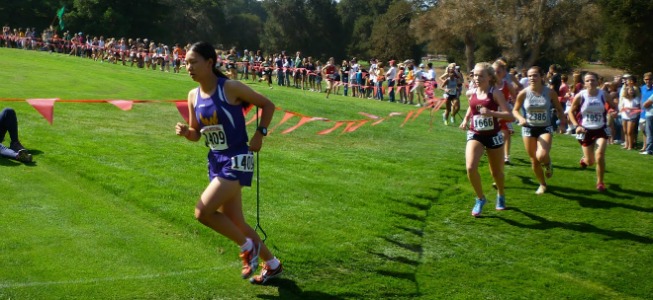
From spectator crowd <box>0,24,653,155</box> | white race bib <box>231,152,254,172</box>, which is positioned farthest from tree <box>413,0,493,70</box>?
white race bib <box>231,152,254,172</box>

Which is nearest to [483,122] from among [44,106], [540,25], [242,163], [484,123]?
[484,123]

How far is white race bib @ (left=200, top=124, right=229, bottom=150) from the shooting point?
245 inches

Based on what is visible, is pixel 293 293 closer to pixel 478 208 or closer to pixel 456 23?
pixel 478 208

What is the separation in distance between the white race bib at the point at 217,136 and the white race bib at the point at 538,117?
20.9ft

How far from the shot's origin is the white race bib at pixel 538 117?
1092 cm

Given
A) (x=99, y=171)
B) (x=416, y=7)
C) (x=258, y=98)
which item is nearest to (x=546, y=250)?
(x=258, y=98)

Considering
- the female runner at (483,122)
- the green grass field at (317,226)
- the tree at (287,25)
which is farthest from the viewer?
the tree at (287,25)

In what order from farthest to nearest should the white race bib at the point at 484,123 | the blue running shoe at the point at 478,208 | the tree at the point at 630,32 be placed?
the tree at the point at 630,32, the blue running shoe at the point at 478,208, the white race bib at the point at 484,123

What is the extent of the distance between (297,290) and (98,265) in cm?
200

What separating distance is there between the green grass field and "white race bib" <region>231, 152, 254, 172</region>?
1.19 metres

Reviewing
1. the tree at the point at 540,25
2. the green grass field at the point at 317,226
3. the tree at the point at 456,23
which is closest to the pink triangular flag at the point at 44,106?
the green grass field at the point at 317,226

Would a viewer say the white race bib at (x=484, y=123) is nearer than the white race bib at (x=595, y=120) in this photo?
Yes

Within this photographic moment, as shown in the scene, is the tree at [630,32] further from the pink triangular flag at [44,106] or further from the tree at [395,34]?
the pink triangular flag at [44,106]

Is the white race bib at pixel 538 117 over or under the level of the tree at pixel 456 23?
under
